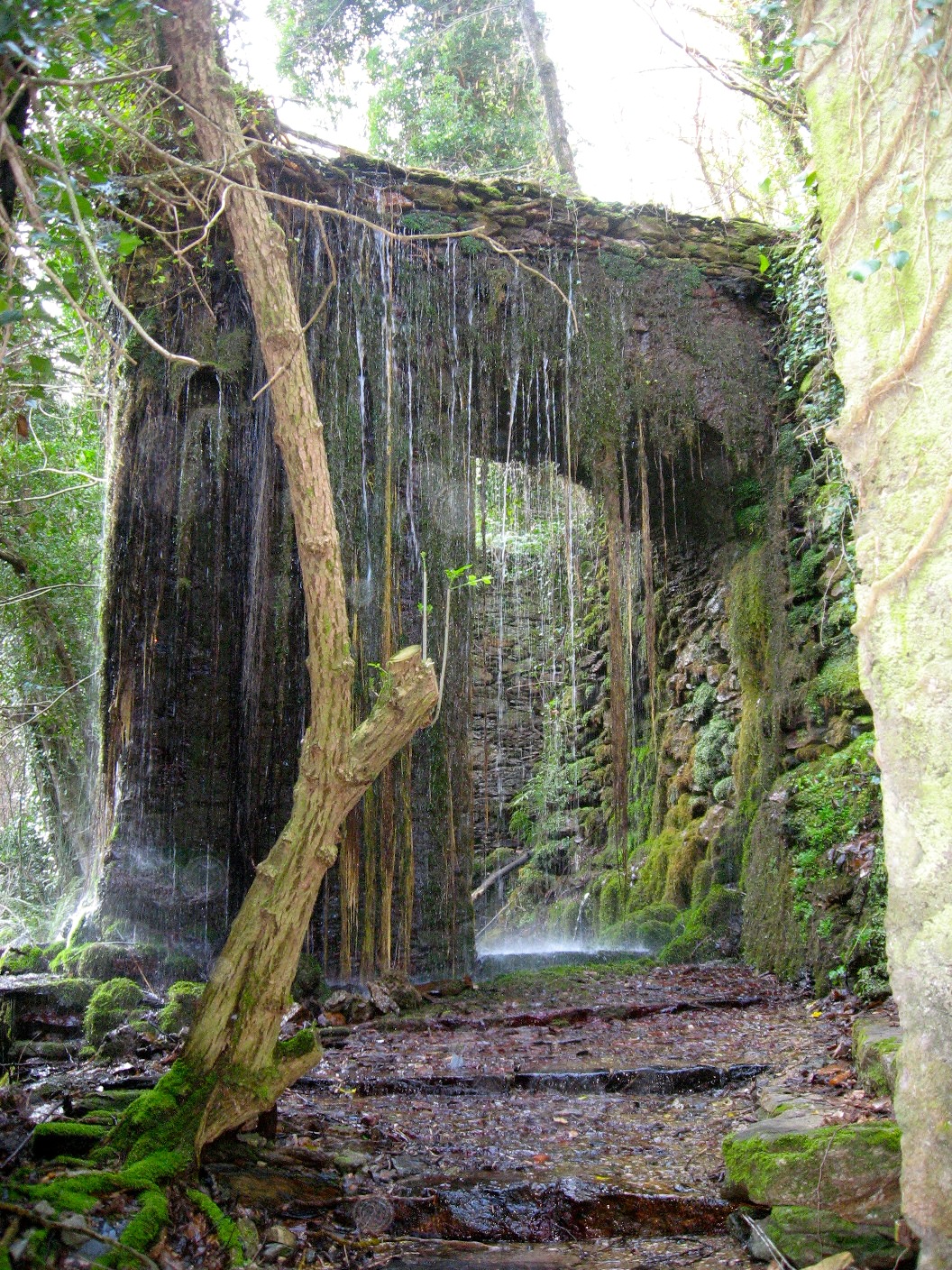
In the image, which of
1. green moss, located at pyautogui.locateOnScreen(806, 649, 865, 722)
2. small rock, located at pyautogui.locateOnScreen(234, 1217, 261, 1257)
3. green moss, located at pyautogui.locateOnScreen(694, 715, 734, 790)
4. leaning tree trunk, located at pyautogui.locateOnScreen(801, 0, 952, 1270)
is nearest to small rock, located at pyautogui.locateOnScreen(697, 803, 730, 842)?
green moss, located at pyautogui.locateOnScreen(694, 715, 734, 790)

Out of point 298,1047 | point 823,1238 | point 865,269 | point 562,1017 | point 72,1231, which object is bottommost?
point 562,1017

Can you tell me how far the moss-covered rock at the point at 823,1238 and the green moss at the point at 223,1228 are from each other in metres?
1.31

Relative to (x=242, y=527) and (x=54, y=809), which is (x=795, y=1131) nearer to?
(x=242, y=527)

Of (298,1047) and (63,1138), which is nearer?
(63,1138)

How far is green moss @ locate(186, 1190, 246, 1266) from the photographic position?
234 cm

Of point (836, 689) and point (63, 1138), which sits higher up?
point (836, 689)

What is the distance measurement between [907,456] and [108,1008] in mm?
4180

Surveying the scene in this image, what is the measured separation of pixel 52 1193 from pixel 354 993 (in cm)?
375

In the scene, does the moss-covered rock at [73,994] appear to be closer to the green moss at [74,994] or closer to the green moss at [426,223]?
the green moss at [74,994]

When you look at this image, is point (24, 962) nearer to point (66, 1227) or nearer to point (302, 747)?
point (302, 747)

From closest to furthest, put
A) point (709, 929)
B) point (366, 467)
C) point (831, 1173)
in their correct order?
point (831, 1173), point (366, 467), point (709, 929)

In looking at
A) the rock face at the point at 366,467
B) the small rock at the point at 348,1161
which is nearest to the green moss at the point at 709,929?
the rock face at the point at 366,467

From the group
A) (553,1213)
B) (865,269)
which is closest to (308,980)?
(553,1213)

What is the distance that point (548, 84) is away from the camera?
1153 cm
